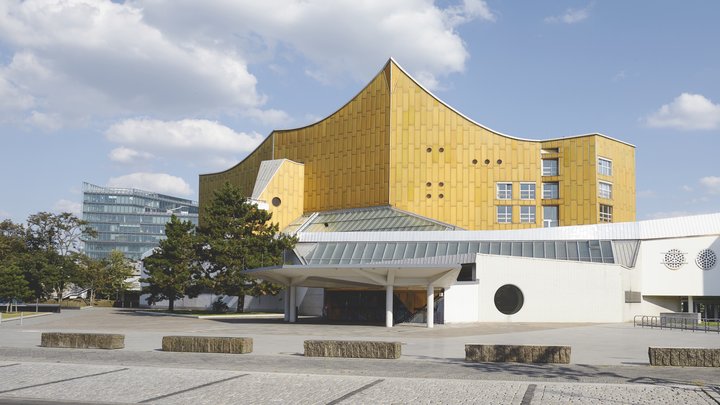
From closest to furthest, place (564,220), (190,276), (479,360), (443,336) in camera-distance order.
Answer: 1. (479,360)
2. (443,336)
3. (190,276)
4. (564,220)

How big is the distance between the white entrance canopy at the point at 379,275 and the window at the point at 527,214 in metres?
22.0

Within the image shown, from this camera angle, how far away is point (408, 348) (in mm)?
24641

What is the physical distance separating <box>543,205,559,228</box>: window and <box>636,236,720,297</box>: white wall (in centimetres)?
853

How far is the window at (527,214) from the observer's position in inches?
2453

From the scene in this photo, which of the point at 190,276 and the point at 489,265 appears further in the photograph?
the point at 190,276

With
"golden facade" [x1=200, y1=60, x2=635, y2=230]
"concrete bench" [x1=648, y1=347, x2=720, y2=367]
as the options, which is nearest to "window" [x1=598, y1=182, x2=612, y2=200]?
"golden facade" [x1=200, y1=60, x2=635, y2=230]

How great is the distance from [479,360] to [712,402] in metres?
7.49

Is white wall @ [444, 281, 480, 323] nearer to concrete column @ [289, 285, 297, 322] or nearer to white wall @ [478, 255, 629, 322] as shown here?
white wall @ [478, 255, 629, 322]

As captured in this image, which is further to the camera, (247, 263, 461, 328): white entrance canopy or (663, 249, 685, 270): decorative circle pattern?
(663, 249, 685, 270): decorative circle pattern

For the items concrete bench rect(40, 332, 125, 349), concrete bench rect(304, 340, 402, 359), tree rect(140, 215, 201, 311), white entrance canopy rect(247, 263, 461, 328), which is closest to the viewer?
concrete bench rect(304, 340, 402, 359)

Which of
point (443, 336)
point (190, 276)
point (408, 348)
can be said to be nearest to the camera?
point (408, 348)

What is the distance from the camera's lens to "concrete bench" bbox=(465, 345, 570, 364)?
63.6 feet

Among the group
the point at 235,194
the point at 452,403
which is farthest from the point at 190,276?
the point at 452,403

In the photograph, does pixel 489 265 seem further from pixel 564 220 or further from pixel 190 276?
pixel 190 276
